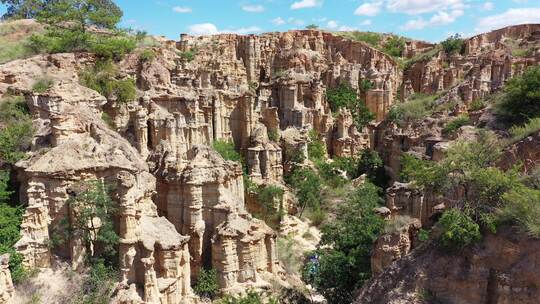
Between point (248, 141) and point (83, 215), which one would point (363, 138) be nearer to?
point (248, 141)

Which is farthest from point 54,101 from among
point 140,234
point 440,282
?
point 440,282

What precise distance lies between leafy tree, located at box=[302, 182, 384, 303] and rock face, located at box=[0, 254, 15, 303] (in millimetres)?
10663

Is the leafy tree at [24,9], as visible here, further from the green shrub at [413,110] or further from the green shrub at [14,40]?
the green shrub at [413,110]

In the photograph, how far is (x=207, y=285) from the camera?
18047 millimetres

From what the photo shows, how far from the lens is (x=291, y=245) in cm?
2456

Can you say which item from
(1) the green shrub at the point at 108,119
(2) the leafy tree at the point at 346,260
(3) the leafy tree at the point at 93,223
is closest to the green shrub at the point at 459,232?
(2) the leafy tree at the point at 346,260

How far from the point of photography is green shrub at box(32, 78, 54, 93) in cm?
2260

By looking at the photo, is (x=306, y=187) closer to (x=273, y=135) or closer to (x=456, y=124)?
(x=273, y=135)

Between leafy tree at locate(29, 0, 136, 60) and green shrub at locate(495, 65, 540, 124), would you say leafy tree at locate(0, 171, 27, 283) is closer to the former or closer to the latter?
leafy tree at locate(29, 0, 136, 60)

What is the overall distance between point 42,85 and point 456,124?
894 inches

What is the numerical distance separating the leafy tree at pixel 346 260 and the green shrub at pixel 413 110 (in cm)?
1532

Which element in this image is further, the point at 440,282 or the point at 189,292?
the point at 189,292

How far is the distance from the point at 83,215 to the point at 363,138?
25.1 m

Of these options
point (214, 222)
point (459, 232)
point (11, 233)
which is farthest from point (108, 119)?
point (459, 232)
